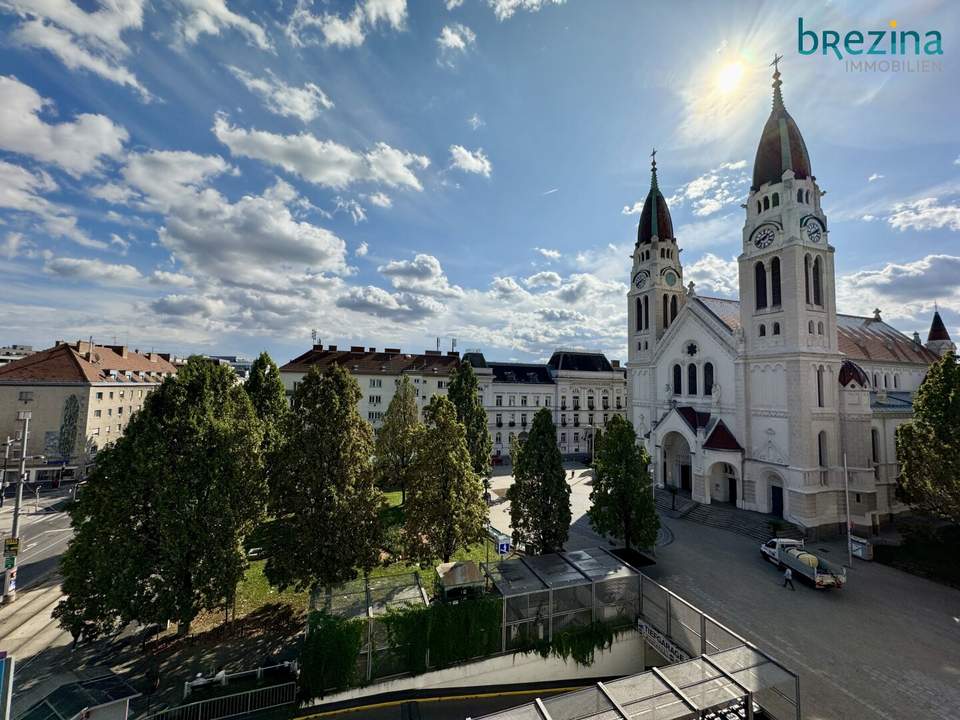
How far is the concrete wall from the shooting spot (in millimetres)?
14203

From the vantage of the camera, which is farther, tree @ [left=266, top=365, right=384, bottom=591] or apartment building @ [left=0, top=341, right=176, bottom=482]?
apartment building @ [left=0, top=341, right=176, bottom=482]

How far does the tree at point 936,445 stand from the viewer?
21.8 m

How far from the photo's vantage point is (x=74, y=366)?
46.8 m

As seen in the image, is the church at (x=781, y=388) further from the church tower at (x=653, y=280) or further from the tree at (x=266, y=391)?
the tree at (x=266, y=391)

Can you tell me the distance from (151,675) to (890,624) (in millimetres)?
28157

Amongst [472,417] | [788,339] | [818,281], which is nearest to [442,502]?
[472,417]

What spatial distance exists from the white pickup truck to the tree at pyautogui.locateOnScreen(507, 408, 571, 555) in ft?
39.1

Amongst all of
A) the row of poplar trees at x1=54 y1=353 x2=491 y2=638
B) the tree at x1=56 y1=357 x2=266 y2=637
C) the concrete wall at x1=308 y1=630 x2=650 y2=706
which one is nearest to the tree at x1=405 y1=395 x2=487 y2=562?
the row of poplar trees at x1=54 y1=353 x2=491 y2=638

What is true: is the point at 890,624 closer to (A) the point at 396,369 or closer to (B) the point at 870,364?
(B) the point at 870,364

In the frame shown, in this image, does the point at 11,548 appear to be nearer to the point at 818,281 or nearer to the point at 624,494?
the point at 624,494

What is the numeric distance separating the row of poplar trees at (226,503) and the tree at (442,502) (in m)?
0.05

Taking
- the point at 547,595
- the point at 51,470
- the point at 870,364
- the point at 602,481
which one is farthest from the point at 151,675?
the point at 870,364

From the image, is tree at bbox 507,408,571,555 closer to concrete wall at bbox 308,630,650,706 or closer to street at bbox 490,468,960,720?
concrete wall at bbox 308,630,650,706

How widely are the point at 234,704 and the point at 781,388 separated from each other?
117 feet
